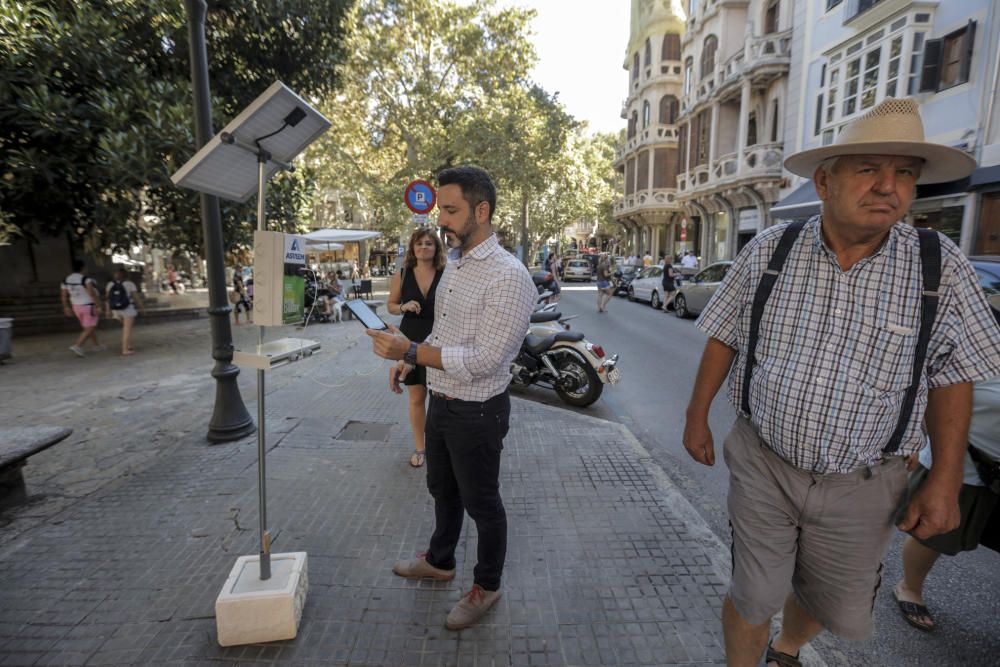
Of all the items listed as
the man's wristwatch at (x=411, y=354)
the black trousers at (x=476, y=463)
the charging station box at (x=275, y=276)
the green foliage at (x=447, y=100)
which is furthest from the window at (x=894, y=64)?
the charging station box at (x=275, y=276)

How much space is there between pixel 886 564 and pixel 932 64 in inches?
600

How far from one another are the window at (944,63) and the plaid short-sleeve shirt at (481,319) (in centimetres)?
1587

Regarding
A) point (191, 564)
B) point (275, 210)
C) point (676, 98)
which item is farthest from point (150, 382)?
point (676, 98)

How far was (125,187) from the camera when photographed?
8.29 metres

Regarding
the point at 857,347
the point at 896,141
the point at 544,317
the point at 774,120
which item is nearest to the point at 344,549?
the point at 857,347

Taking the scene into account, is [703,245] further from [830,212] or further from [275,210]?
[830,212]

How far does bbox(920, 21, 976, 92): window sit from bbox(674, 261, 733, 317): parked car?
21.7ft

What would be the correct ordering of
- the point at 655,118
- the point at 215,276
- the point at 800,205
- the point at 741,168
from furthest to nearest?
the point at 655,118, the point at 741,168, the point at 800,205, the point at 215,276

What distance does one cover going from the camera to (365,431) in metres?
4.94

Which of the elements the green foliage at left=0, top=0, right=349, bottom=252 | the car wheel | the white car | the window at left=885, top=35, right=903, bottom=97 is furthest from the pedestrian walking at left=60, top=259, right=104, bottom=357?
the window at left=885, top=35, right=903, bottom=97

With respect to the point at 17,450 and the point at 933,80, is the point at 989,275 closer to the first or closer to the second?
the point at 17,450

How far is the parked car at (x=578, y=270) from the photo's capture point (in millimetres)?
31562

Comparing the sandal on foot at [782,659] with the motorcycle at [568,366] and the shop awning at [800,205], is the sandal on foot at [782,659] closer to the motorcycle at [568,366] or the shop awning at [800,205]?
the motorcycle at [568,366]

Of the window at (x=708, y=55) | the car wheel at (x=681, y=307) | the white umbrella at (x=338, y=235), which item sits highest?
the window at (x=708, y=55)
